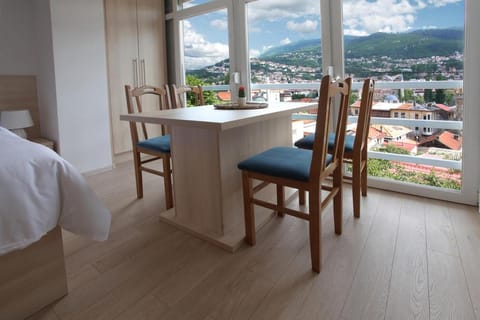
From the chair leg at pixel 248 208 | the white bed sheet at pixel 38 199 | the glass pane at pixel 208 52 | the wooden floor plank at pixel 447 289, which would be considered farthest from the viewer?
the glass pane at pixel 208 52

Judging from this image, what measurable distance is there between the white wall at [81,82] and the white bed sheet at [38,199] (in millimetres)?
1970

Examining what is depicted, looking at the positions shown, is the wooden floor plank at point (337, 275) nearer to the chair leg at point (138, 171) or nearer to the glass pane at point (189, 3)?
the chair leg at point (138, 171)

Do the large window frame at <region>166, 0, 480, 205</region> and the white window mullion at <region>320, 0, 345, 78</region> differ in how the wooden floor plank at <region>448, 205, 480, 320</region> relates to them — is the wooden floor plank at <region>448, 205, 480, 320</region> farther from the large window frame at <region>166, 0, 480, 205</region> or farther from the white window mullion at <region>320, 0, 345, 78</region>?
the white window mullion at <region>320, 0, 345, 78</region>

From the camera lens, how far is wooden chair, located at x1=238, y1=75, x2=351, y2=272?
4.56ft

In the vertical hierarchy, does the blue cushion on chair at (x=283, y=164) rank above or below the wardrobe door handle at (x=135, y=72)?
below

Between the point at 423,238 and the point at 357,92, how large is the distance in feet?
4.62

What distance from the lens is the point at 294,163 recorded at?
5.06ft

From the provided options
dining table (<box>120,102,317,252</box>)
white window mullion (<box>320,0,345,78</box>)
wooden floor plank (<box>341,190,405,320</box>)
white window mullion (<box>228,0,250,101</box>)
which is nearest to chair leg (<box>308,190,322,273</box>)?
wooden floor plank (<box>341,190,405,320</box>)

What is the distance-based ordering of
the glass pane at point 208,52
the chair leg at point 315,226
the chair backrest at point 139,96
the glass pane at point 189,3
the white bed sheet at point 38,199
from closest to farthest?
1. the white bed sheet at point 38,199
2. the chair leg at point 315,226
3. the chair backrest at point 139,96
4. the glass pane at point 208,52
5. the glass pane at point 189,3

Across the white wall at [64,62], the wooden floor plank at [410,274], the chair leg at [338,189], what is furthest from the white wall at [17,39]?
the wooden floor plank at [410,274]

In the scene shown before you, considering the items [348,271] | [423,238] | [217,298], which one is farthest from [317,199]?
[423,238]

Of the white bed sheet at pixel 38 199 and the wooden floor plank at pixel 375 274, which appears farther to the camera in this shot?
the wooden floor plank at pixel 375 274

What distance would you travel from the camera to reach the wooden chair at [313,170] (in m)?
1.39

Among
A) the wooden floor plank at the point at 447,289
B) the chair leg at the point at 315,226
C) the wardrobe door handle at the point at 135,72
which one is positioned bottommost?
the wooden floor plank at the point at 447,289
